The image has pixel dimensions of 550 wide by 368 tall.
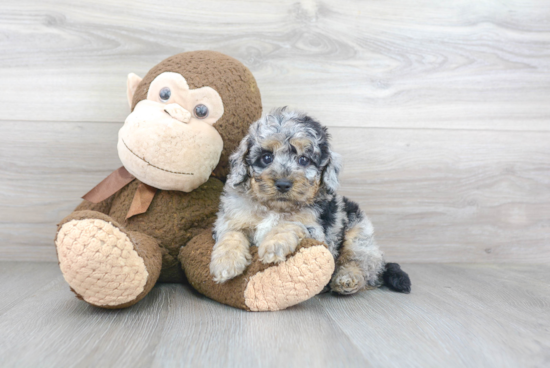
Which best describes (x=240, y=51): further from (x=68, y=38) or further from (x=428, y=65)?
(x=428, y=65)

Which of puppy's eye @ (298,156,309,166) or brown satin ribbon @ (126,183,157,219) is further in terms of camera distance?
brown satin ribbon @ (126,183,157,219)

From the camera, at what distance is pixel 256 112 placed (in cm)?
212

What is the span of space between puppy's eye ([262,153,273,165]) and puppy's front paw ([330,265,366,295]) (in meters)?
0.64

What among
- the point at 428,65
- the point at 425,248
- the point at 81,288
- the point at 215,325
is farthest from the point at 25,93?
the point at 425,248

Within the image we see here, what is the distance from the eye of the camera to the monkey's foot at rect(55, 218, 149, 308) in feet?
4.66

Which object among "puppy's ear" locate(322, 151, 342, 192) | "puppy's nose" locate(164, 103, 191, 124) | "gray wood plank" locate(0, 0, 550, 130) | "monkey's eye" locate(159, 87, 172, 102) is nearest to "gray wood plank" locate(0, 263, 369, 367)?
"puppy's ear" locate(322, 151, 342, 192)

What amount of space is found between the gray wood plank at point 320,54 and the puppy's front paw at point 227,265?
123cm

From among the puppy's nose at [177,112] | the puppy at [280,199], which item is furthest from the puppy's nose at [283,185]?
the puppy's nose at [177,112]

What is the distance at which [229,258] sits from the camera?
5.34ft

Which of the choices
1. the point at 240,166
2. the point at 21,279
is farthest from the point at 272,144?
the point at 21,279

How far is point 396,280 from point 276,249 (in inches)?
32.3

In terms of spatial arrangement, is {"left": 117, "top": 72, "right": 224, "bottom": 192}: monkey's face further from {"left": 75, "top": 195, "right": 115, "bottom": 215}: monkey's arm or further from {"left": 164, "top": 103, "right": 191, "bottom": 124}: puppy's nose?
{"left": 75, "top": 195, "right": 115, "bottom": 215}: monkey's arm

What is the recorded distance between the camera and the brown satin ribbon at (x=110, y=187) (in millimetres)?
2004

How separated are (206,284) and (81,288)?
1.63ft
